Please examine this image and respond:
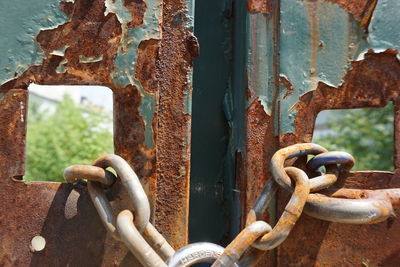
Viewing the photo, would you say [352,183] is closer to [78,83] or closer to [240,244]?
[240,244]

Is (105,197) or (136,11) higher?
(136,11)

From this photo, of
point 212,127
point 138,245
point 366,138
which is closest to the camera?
point 138,245

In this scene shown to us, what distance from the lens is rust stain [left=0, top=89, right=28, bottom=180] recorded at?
0.87 meters

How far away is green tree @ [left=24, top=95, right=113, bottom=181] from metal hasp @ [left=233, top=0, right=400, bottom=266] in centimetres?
528

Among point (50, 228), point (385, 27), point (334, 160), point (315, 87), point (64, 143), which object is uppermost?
point (385, 27)

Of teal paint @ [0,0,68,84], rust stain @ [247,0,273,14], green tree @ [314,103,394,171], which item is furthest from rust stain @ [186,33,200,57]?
green tree @ [314,103,394,171]

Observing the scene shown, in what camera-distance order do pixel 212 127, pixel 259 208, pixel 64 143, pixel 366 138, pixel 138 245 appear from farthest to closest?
1. pixel 366 138
2. pixel 64 143
3. pixel 212 127
4. pixel 259 208
5. pixel 138 245

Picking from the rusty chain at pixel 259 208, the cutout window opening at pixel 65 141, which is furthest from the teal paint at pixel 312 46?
the cutout window opening at pixel 65 141

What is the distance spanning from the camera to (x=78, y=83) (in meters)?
0.88

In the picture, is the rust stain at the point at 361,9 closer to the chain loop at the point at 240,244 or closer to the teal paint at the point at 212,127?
the teal paint at the point at 212,127

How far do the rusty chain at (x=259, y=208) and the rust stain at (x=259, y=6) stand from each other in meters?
0.25

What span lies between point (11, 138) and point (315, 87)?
528 millimetres

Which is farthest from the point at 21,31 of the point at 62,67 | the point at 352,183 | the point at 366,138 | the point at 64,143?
the point at 366,138

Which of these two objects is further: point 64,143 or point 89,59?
point 64,143
